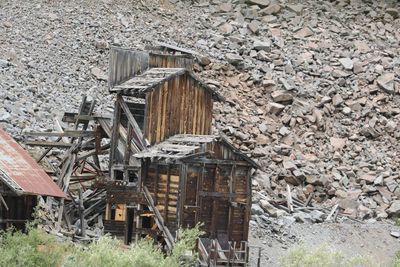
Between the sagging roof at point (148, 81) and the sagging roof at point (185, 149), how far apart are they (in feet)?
6.58

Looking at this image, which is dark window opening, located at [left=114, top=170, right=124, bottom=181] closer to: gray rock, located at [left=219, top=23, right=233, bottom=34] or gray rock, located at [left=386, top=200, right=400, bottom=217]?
gray rock, located at [left=386, top=200, right=400, bottom=217]

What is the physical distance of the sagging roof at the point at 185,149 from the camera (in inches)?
1225

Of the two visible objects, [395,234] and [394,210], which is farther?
[394,210]

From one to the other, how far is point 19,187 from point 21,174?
1.50 m

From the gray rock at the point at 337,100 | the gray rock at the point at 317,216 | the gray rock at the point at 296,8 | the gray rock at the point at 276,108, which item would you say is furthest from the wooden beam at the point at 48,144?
the gray rock at the point at 296,8

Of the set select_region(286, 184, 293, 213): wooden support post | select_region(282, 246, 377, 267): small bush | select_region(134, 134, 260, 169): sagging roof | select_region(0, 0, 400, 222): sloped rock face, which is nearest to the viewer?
select_region(282, 246, 377, 267): small bush

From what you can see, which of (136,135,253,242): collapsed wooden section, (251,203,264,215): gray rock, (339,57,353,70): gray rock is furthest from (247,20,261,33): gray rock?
(136,135,253,242): collapsed wooden section

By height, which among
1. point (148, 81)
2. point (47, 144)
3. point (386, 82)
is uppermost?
point (386, 82)

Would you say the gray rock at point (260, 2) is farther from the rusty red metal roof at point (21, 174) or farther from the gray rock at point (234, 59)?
the rusty red metal roof at point (21, 174)

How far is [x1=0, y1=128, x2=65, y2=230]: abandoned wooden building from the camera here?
93.6ft

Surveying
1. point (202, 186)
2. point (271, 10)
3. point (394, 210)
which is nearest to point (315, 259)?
point (202, 186)

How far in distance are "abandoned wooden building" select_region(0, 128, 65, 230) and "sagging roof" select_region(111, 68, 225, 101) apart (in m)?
4.60

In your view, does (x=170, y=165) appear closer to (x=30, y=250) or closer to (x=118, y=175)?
(x=118, y=175)

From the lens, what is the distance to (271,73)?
5109 centimetres
